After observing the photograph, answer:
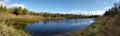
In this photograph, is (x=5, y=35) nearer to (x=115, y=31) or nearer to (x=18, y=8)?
(x=115, y=31)

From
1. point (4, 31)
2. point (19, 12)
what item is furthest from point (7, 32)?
point (19, 12)

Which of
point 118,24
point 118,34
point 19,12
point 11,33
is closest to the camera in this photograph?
point 118,34

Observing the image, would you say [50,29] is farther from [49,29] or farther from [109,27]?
[109,27]

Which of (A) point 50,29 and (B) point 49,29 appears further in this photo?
(A) point 50,29

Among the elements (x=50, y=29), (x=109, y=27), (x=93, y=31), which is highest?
(x=109, y=27)

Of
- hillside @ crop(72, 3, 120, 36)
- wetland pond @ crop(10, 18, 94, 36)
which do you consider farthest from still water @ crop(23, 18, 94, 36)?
hillside @ crop(72, 3, 120, 36)

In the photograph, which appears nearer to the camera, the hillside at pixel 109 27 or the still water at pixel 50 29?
the hillside at pixel 109 27

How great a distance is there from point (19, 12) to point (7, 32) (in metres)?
98.0

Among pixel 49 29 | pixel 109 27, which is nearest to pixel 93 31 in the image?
pixel 109 27

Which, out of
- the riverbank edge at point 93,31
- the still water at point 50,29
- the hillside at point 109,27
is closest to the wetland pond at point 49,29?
the still water at point 50,29

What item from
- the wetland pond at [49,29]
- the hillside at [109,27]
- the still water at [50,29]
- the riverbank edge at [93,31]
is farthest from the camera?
the still water at [50,29]

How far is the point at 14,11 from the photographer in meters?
110

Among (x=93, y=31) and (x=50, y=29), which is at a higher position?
(x=93, y=31)

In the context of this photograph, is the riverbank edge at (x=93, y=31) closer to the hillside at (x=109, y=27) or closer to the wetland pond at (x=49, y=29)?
the hillside at (x=109, y=27)
